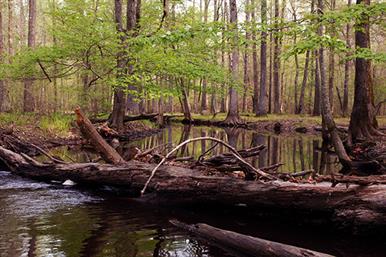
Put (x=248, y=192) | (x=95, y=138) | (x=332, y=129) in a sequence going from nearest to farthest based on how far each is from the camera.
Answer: (x=248, y=192)
(x=95, y=138)
(x=332, y=129)

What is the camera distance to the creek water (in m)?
4.66

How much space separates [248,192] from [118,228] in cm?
205

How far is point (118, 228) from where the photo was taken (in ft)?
18.0

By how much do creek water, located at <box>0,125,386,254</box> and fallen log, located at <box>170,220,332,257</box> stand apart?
0.11 m

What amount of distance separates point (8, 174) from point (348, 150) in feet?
34.8

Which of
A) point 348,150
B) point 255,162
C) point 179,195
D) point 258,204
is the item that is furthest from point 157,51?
point 258,204

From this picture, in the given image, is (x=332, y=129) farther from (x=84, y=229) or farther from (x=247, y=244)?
(x=84, y=229)

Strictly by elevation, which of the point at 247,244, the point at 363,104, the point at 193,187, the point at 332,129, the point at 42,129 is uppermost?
the point at 363,104

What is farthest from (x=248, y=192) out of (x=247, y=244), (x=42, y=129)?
(x=42, y=129)

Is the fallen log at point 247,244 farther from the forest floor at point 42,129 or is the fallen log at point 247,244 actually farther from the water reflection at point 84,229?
the forest floor at point 42,129

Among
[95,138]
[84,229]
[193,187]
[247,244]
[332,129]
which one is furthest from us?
[332,129]

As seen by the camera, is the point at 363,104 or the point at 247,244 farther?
the point at 363,104

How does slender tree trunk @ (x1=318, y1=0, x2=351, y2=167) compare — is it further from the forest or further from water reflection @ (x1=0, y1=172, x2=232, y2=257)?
water reflection @ (x1=0, y1=172, x2=232, y2=257)

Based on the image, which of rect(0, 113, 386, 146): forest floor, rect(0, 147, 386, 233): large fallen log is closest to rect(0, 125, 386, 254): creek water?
rect(0, 147, 386, 233): large fallen log
